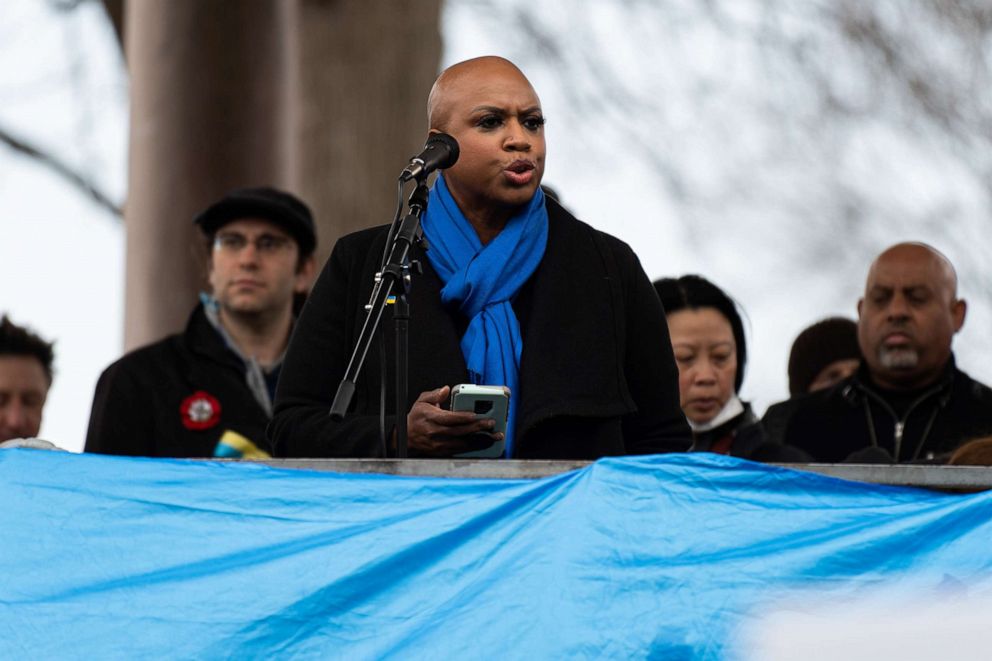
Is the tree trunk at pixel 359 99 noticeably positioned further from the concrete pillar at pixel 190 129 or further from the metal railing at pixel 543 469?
the metal railing at pixel 543 469

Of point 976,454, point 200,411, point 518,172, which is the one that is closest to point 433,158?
point 518,172

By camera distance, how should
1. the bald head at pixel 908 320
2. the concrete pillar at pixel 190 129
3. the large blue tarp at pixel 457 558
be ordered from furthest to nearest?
the concrete pillar at pixel 190 129
the bald head at pixel 908 320
the large blue tarp at pixel 457 558

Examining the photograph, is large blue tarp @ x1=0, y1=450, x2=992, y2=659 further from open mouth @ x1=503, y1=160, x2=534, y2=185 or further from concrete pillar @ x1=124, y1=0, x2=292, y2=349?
concrete pillar @ x1=124, y1=0, x2=292, y2=349

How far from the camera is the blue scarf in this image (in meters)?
4.13

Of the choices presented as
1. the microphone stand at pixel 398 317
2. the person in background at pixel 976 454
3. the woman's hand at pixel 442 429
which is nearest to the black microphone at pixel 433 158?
the microphone stand at pixel 398 317

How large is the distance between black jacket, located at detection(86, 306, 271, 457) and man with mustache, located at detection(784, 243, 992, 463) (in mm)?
1712

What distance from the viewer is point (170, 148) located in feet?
27.3

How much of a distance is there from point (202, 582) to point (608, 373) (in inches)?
41.1

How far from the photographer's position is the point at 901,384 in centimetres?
613

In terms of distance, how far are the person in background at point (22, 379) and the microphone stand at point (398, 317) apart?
8.25ft

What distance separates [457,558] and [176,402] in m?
2.33

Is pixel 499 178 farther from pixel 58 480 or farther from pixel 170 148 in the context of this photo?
pixel 170 148

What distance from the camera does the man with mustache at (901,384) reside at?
6.02 metres

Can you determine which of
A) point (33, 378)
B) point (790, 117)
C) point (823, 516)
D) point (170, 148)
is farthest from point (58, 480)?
point (790, 117)
